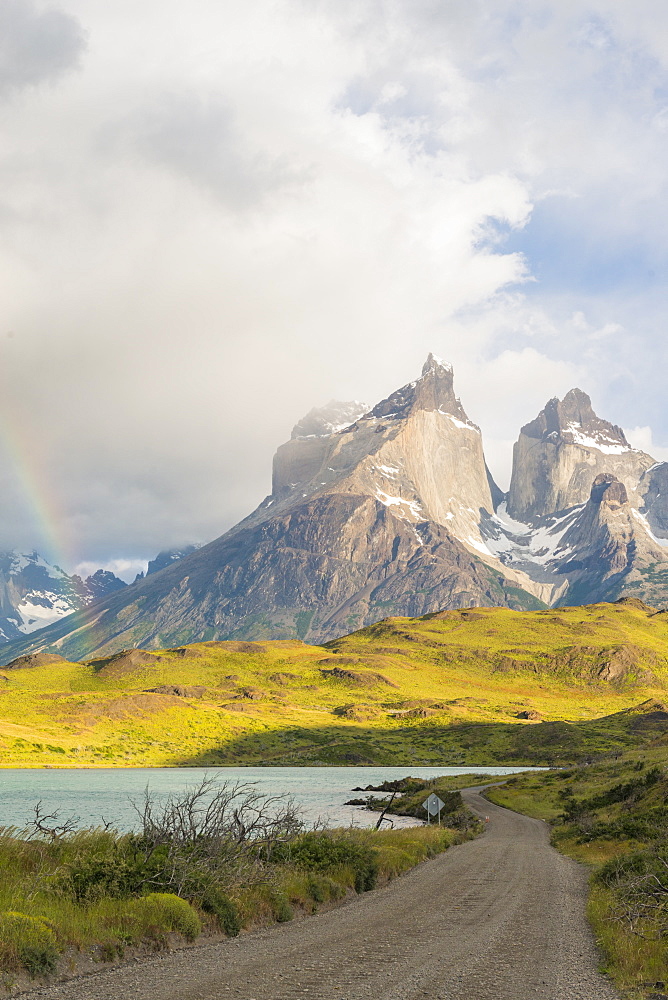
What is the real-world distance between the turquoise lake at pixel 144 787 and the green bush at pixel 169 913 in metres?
24.3

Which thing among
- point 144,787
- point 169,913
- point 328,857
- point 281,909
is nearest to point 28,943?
point 169,913

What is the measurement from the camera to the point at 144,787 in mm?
97250

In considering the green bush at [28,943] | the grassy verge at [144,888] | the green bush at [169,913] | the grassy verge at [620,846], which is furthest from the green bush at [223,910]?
the grassy verge at [620,846]

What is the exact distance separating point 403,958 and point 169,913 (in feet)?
21.3

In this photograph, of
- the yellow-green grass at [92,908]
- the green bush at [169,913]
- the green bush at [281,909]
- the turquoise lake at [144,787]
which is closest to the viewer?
the yellow-green grass at [92,908]

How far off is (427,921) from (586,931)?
17.5 feet

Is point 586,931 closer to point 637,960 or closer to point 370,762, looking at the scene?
point 637,960

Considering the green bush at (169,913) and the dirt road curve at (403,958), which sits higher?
the green bush at (169,913)

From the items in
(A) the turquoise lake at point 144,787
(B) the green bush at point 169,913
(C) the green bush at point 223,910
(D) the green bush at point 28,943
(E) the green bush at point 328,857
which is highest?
(D) the green bush at point 28,943

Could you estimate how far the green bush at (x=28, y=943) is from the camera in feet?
50.8

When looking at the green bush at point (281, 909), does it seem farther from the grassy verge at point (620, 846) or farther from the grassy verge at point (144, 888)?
the grassy verge at point (620, 846)

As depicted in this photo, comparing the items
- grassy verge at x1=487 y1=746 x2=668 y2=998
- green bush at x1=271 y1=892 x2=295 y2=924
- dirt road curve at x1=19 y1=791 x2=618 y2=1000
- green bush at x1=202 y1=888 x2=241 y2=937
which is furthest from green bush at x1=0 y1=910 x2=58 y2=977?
grassy verge at x1=487 y1=746 x2=668 y2=998

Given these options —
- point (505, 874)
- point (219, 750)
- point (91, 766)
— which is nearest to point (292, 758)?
point (219, 750)

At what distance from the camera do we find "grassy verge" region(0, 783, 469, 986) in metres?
17.3
